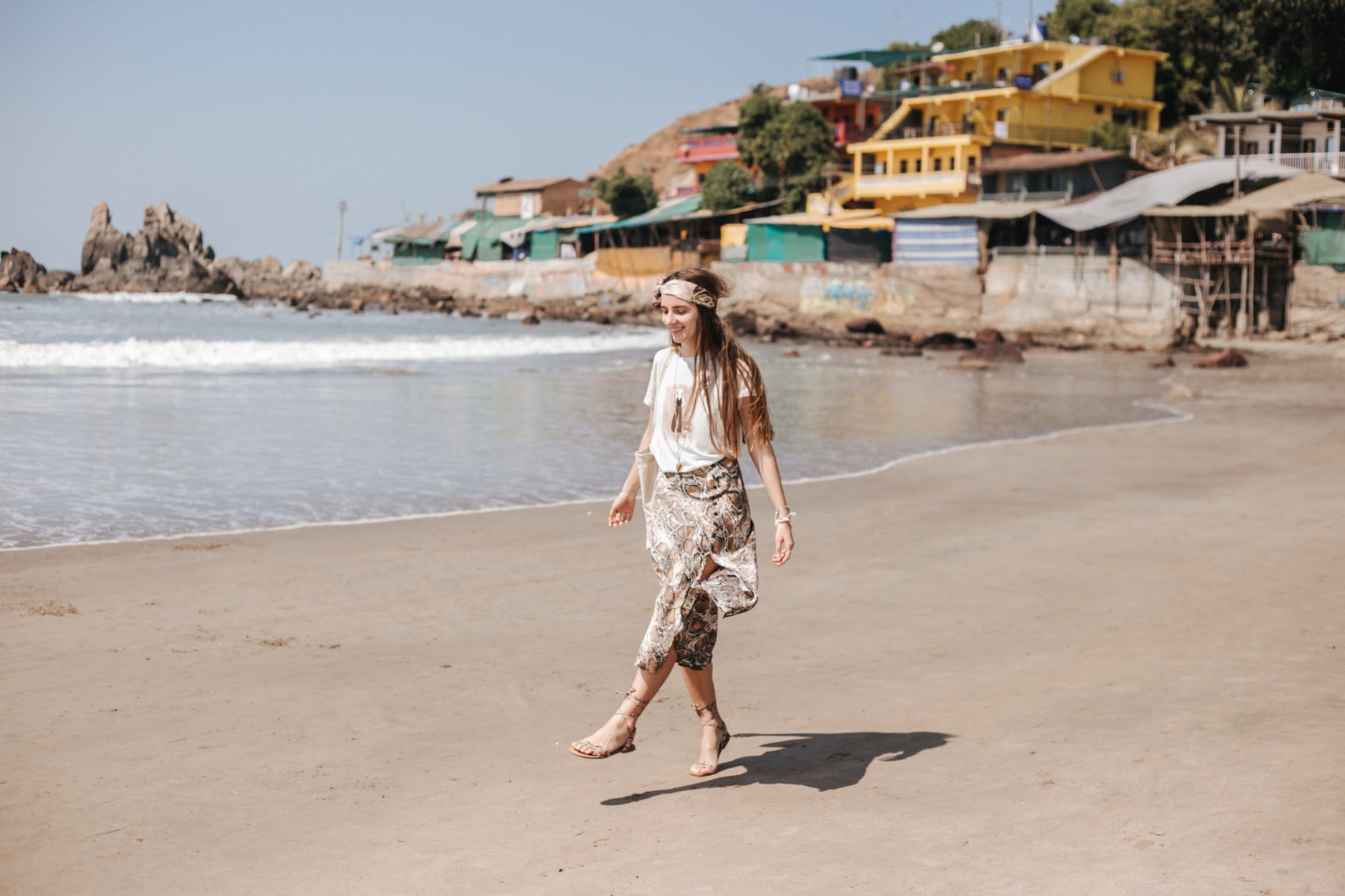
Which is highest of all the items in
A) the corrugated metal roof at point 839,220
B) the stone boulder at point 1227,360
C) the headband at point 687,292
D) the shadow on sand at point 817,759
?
the corrugated metal roof at point 839,220

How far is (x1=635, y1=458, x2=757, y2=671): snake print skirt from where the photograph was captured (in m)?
4.31

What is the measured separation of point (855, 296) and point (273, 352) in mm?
22049

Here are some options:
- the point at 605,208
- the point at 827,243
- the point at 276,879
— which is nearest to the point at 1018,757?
the point at 276,879

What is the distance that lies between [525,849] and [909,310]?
42.3 m

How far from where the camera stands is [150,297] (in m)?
98.6

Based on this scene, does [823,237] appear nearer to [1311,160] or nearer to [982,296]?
[982,296]

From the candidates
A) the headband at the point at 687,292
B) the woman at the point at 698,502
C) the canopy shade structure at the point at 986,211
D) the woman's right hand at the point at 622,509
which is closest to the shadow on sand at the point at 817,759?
the woman at the point at 698,502

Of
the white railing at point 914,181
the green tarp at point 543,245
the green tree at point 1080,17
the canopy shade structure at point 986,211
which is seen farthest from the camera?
the green tarp at point 543,245

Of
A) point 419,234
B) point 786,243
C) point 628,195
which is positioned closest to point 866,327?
point 786,243

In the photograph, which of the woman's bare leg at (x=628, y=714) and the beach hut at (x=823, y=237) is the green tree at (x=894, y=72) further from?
the woman's bare leg at (x=628, y=714)

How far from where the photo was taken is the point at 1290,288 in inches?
1404

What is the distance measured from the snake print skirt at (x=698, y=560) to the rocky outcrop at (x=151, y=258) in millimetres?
107276

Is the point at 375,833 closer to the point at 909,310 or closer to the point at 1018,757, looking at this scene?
the point at 1018,757

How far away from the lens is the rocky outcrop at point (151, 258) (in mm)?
105250
